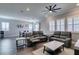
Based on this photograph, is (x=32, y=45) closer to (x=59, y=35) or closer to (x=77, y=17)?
(x=59, y=35)

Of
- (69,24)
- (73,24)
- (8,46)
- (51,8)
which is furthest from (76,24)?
(8,46)

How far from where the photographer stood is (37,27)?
253cm

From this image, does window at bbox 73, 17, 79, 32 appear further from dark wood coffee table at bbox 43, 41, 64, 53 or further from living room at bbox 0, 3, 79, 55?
dark wood coffee table at bbox 43, 41, 64, 53

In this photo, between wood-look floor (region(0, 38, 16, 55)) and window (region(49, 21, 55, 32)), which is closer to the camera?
wood-look floor (region(0, 38, 16, 55))

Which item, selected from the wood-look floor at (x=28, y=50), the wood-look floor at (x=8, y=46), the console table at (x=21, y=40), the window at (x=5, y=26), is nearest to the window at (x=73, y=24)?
the wood-look floor at (x=28, y=50)

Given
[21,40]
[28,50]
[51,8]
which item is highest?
[51,8]

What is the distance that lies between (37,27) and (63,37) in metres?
0.77

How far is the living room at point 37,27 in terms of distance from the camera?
2328mm

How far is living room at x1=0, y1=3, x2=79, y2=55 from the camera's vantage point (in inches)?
91.7

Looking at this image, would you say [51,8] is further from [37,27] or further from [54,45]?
[54,45]

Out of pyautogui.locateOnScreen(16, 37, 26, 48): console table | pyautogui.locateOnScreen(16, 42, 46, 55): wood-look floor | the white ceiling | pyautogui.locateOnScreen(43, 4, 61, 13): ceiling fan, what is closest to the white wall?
the white ceiling

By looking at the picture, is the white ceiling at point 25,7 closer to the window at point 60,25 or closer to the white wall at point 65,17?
the white wall at point 65,17

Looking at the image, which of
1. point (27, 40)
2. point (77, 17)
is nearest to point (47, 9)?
point (77, 17)
